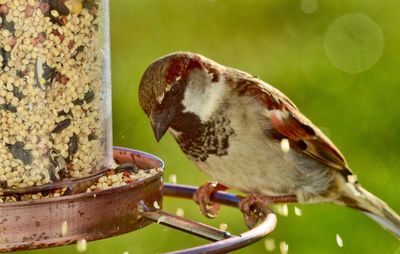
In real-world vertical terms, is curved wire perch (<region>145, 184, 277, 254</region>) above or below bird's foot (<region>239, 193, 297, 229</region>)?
above

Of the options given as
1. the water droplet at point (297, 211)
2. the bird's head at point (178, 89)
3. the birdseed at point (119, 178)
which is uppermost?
the bird's head at point (178, 89)

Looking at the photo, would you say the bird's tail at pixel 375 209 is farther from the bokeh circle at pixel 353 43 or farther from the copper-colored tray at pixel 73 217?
the bokeh circle at pixel 353 43

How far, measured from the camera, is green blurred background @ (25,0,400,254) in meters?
5.50

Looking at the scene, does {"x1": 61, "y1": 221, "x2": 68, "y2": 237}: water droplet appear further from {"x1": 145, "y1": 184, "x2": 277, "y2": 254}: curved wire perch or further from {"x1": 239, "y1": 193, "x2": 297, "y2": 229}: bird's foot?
{"x1": 239, "y1": 193, "x2": 297, "y2": 229}: bird's foot

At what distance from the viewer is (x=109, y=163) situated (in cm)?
351

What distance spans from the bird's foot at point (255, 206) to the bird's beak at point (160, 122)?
371 millimetres

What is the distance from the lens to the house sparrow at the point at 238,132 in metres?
3.68

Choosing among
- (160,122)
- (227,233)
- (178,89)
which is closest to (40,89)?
(160,122)

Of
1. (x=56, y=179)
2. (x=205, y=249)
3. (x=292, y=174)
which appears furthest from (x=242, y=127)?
(x=205, y=249)

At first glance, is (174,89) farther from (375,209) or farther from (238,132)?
(375,209)

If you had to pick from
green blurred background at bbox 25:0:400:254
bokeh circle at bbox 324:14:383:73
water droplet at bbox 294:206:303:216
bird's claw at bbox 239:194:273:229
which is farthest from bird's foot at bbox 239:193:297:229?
bokeh circle at bbox 324:14:383:73

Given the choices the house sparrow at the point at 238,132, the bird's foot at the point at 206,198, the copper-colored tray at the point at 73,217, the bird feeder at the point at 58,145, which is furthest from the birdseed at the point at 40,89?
the bird's foot at the point at 206,198

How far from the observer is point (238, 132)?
388cm

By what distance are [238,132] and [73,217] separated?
0.95 m
